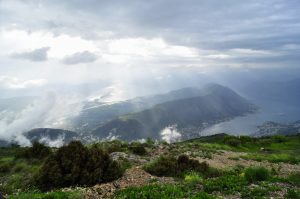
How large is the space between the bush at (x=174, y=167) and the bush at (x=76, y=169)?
8.20ft

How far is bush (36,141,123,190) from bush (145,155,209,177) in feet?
8.20

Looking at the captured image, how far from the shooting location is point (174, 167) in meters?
21.8

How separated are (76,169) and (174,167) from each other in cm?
666

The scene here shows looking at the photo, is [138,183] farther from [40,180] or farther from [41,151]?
[41,151]

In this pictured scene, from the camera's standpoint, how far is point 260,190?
52.0 feet

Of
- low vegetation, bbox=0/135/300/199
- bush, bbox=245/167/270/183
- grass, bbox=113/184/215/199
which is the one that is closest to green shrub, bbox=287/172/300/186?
low vegetation, bbox=0/135/300/199

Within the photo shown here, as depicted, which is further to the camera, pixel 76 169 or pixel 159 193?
pixel 76 169

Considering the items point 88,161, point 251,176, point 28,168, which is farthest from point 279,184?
point 28,168

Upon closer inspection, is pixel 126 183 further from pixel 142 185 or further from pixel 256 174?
pixel 256 174

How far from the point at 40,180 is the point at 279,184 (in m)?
13.9

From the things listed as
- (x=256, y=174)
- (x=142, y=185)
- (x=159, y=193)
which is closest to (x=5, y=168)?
(x=142, y=185)

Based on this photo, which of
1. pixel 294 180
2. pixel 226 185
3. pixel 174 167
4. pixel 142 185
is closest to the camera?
pixel 226 185

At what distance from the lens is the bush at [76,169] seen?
18594 millimetres

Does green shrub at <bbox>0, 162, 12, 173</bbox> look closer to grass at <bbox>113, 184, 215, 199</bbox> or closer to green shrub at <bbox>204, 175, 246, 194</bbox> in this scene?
grass at <bbox>113, 184, 215, 199</bbox>
